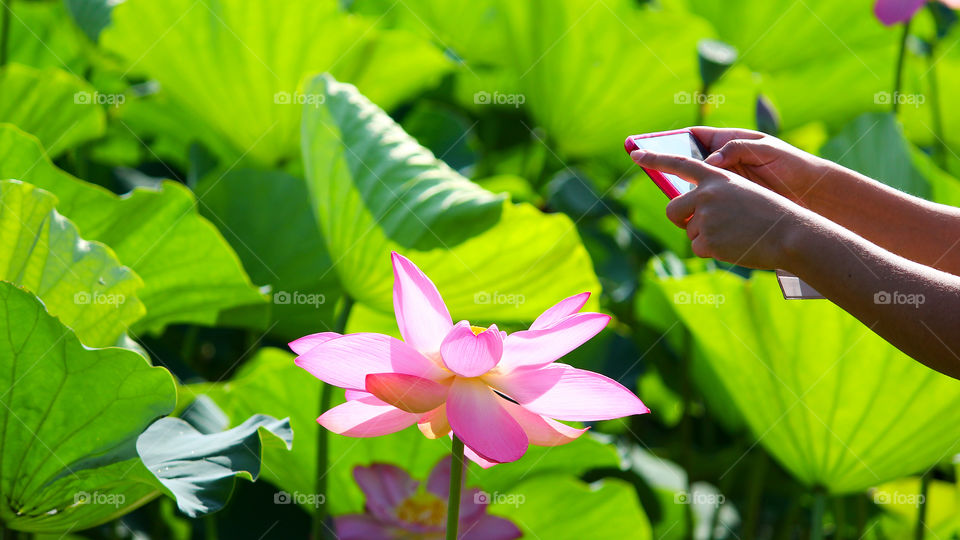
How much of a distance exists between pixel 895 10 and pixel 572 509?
58 centimetres

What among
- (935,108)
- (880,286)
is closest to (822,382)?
(880,286)

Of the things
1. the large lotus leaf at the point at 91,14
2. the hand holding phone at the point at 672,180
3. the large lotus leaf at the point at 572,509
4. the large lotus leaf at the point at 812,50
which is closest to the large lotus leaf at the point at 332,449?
the large lotus leaf at the point at 572,509

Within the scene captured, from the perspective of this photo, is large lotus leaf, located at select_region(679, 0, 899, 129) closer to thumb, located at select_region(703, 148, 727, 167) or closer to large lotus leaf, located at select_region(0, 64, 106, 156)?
thumb, located at select_region(703, 148, 727, 167)

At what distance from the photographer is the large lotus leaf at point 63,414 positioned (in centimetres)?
56

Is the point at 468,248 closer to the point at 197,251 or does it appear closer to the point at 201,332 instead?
the point at 197,251

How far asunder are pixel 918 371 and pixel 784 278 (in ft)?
0.93

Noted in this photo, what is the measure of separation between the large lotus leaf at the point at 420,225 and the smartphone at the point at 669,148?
199 millimetres

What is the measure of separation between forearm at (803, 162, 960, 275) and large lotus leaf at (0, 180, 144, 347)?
18.6 inches

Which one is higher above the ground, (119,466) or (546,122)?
(546,122)

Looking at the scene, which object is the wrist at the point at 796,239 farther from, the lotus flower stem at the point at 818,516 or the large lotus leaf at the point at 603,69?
the large lotus leaf at the point at 603,69

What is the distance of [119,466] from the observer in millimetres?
573

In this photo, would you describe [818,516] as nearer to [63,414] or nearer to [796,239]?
[796,239]

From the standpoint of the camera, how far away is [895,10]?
935 millimetres

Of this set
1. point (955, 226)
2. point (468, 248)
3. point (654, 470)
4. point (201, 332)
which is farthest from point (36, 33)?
point (955, 226)
